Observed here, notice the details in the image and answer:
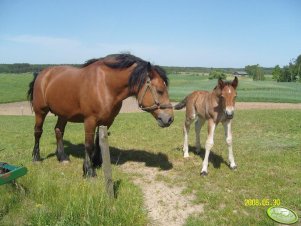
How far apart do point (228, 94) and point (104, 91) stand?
2.44m

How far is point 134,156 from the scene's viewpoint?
A: 8.65 m

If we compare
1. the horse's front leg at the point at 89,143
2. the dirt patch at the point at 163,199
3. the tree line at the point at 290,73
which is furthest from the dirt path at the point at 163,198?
the tree line at the point at 290,73

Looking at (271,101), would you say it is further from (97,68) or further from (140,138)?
(97,68)

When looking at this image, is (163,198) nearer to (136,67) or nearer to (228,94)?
(228,94)

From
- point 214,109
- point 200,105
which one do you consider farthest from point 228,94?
point 200,105

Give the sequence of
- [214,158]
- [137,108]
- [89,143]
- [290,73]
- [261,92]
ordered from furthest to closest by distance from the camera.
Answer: [290,73]
[261,92]
[137,108]
[214,158]
[89,143]

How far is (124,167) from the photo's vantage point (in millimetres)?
7648

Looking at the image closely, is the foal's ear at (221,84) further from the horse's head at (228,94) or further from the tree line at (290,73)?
the tree line at (290,73)

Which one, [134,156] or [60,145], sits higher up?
[60,145]

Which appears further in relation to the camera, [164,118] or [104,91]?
[104,91]

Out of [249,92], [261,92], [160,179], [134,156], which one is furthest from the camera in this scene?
[249,92]

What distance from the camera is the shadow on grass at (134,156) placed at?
7.84 meters

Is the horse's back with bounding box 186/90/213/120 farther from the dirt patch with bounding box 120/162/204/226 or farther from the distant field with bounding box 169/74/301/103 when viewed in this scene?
the distant field with bounding box 169/74/301/103

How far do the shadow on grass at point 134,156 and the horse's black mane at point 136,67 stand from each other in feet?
7.81
